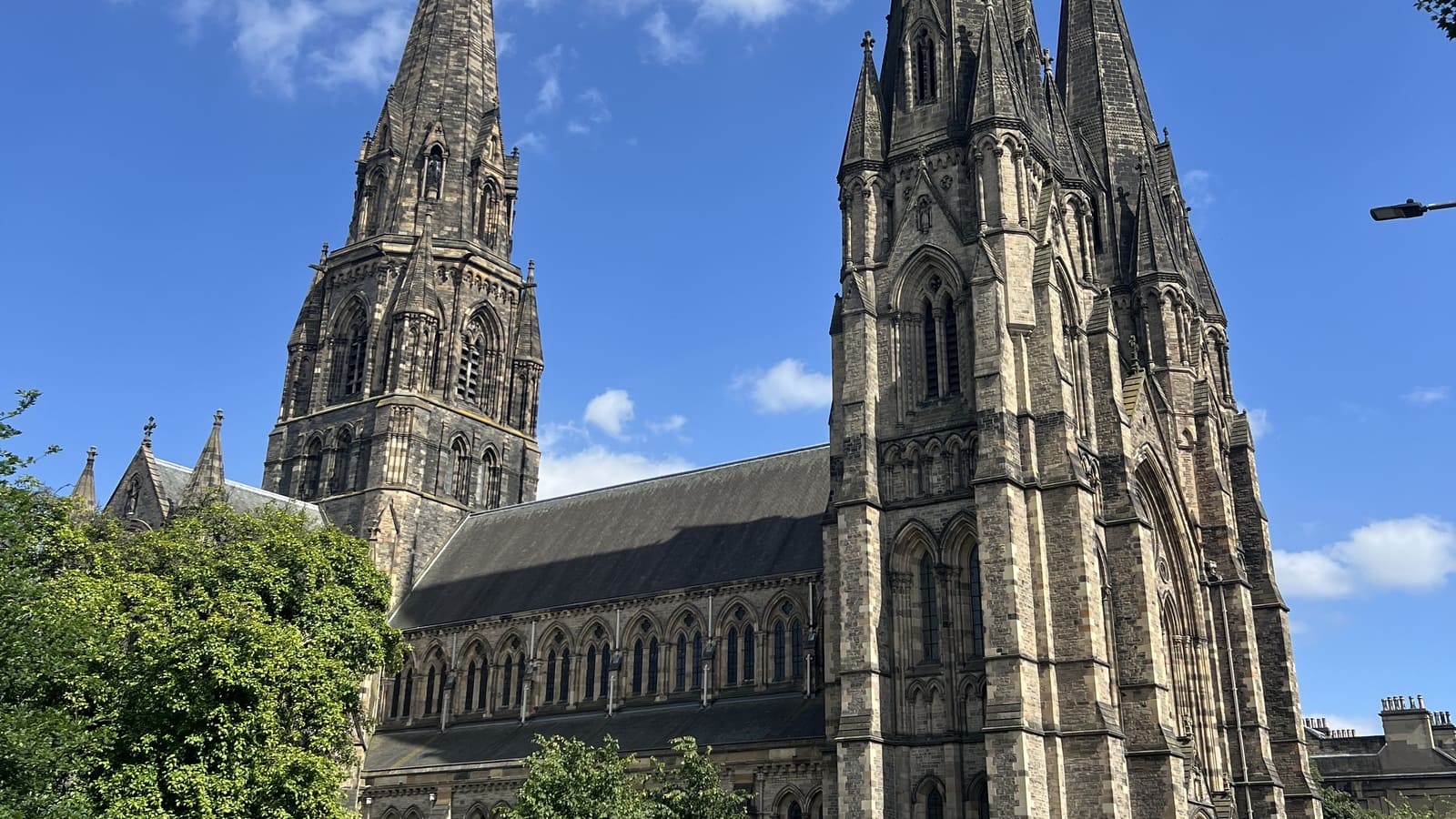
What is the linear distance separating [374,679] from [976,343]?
26.6 meters

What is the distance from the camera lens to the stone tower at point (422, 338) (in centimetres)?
5294

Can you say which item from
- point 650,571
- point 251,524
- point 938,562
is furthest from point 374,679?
point 938,562

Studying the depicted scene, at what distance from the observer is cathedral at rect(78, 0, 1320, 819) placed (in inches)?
1236

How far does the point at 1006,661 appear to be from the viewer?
2992 centimetres

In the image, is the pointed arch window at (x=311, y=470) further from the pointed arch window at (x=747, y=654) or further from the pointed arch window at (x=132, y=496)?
the pointed arch window at (x=747, y=654)

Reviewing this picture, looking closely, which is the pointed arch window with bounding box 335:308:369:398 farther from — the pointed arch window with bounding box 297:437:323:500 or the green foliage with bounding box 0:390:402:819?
the green foliage with bounding box 0:390:402:819

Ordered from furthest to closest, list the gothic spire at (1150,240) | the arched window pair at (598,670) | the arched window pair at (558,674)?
the gothic spire at (1150,240), the arched window pair at (558,674), the arched window pair at (598,670)

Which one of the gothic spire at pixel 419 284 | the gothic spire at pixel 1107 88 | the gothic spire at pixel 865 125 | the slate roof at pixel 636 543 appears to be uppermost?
the gothic spire at pixel 1107 88

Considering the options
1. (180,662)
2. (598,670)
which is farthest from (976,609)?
(180,662)

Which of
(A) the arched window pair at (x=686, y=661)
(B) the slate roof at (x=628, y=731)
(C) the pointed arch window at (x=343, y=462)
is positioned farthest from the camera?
(C) the pointed arch window at (x=343, y=462)

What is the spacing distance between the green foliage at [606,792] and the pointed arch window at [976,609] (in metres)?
6.90

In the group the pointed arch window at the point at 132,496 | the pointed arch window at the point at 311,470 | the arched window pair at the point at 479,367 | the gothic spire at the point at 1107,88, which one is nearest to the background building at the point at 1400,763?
the gothic spire at the point at 1107,88

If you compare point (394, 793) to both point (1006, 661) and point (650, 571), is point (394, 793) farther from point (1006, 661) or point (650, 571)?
point (1006, 661)

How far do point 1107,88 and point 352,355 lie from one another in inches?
1291
